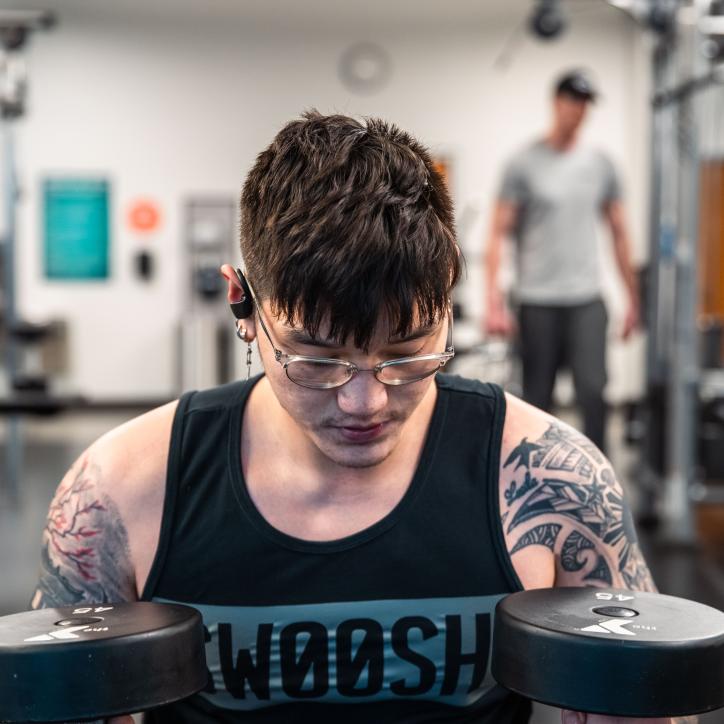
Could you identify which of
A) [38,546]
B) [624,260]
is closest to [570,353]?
[624,260]

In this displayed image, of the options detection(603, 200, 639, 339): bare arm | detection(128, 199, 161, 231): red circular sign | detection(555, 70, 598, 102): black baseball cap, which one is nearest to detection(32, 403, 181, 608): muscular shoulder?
detection(555, 70, 598, 102): black baseball cap

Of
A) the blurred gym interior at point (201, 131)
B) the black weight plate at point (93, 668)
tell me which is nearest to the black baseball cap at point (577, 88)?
the black weight plate at point (93, 668)

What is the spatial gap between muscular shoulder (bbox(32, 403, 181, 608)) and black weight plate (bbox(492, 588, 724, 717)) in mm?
402

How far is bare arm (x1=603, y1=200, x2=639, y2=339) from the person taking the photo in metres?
3.83

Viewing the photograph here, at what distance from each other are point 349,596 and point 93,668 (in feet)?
0.99

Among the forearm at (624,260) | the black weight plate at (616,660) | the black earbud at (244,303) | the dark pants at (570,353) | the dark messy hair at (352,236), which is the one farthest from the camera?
the forearm at (624,260)

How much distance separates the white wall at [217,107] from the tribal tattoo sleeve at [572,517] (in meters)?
6.32

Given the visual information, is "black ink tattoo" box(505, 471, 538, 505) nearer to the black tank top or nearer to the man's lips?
the black tank top

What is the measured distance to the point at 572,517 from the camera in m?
1.14

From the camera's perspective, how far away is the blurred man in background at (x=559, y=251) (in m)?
3.64

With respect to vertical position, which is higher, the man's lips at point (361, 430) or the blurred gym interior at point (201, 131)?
the blurred gym interior at point (201, 131)

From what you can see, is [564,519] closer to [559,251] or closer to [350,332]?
[350,332]

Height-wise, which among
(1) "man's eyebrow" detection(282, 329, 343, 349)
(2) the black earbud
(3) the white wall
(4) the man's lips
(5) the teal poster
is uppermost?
(3) the white wall

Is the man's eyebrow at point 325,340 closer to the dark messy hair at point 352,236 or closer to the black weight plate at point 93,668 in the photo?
the dark messy hair at point 352,236
